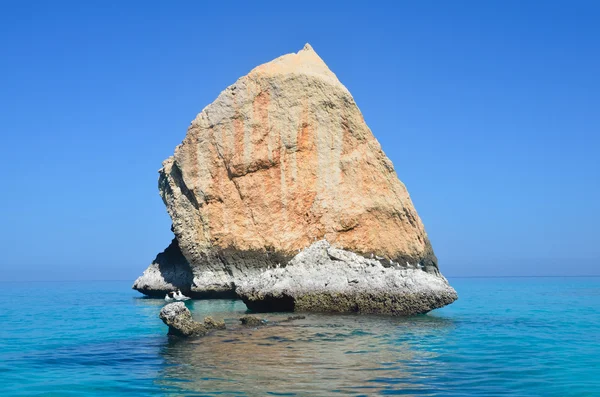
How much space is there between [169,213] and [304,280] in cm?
1328

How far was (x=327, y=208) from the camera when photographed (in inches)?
1164

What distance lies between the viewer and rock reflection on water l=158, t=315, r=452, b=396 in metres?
9.32

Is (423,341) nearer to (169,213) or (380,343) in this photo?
(380,343)

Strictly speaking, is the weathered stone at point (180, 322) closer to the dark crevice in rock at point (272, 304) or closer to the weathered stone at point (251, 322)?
the weathered stone at point (251, 322)

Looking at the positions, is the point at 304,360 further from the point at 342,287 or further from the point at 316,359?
the point at 342,287

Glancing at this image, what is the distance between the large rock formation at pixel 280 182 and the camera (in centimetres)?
2939

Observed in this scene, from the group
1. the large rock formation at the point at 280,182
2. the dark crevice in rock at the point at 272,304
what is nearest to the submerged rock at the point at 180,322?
the dark crevice in rock at the point at 272,304

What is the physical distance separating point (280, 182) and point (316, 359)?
19051 mm

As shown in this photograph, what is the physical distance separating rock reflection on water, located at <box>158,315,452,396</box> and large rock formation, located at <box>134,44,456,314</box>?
40.0 feet

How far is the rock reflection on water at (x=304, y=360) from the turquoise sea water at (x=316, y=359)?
2 cm

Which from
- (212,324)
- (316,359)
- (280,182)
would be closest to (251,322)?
(212,324)

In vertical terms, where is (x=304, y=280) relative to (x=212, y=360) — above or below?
above

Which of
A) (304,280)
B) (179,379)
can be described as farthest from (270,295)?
(179,379)

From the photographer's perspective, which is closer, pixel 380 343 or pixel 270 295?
pixel 380 343
